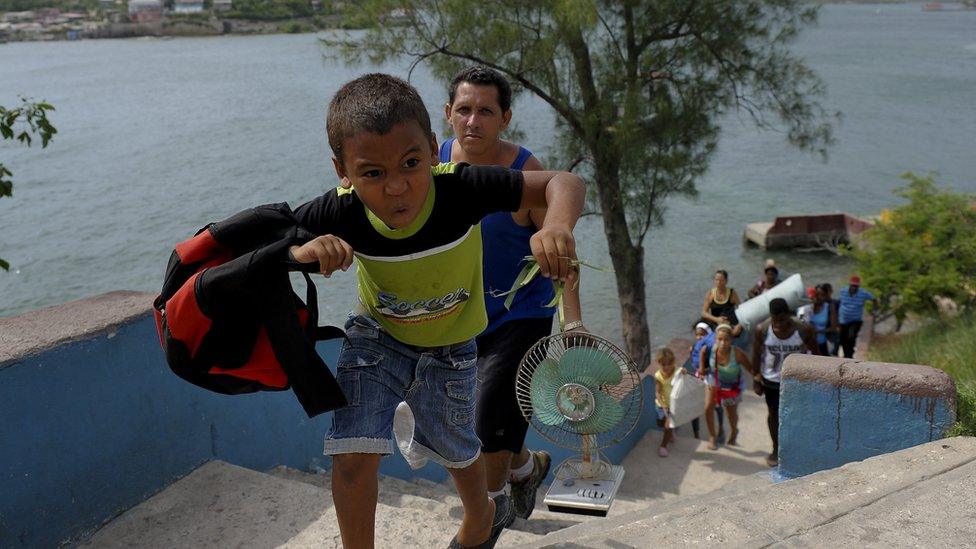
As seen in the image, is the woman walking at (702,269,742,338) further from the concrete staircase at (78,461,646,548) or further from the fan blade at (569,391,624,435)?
the fan blade at (569,391,624,435)

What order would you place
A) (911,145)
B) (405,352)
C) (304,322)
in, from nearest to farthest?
(304,322) < (405,352) < (911,145)

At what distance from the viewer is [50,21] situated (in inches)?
2879

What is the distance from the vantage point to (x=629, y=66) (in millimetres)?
14789

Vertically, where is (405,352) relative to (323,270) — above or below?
below

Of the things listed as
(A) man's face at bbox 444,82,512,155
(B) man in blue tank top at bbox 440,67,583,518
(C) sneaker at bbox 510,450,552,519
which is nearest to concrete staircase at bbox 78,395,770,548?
(C) sneaker at bbox 510,450,552,519

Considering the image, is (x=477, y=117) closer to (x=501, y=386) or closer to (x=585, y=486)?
(x=501, y=386)

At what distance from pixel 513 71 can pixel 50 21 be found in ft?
232

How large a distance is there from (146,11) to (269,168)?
54.2m

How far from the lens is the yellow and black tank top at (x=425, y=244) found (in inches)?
106

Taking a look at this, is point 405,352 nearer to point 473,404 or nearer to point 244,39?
point 473,404

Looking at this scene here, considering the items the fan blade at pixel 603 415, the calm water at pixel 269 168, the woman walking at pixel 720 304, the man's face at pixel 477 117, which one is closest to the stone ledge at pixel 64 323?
the man's face at pixel 477 117

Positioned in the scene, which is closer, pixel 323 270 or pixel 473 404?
pixel 323 270

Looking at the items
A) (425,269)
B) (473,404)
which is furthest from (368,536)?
(425,269)

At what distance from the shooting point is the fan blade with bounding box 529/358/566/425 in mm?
3391
